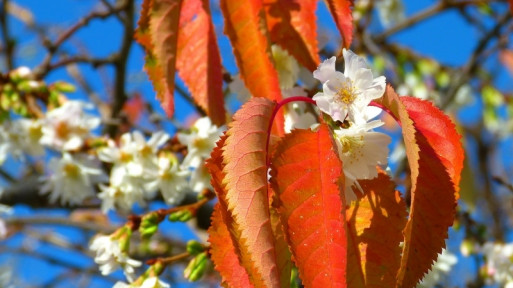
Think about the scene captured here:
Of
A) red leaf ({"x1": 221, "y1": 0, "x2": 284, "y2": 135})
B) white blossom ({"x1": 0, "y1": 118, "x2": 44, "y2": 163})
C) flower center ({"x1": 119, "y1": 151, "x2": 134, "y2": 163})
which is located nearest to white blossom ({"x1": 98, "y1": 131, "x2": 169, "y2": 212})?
flower center ({"x1": 119, "y1": 151, "x2": 134, "y2": 163})

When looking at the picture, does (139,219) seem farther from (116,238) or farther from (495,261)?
(495,261)

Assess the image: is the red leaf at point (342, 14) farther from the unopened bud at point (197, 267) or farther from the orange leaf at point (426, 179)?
the unopened bud at point (197, 267)

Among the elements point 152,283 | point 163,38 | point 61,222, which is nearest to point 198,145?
point 152,283

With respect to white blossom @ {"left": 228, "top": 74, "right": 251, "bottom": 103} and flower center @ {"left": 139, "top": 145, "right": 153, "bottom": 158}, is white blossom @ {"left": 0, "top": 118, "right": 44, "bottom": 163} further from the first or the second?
white blossom @ {"left": 228, "top": 74, "right": 251, "bottom": 103}

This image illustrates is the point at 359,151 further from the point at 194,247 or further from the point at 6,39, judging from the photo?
the point at 6,39

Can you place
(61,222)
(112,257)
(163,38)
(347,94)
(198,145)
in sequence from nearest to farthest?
(347,94), (163,38), (112,257), (198,145), (61,222)

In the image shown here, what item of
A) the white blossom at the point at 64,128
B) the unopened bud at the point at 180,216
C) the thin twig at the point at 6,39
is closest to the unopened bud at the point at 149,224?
the unopened bud at the point at 180,216
